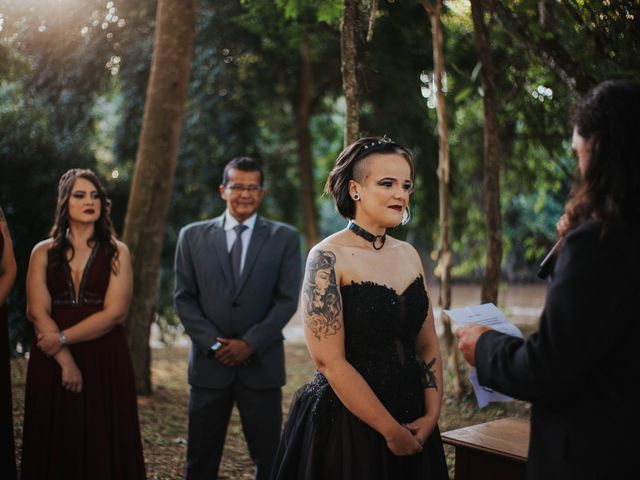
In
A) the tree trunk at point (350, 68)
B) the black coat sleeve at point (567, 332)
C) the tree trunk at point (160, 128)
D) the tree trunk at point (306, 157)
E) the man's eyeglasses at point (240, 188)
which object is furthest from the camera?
the tree trunk at point (306, 157)

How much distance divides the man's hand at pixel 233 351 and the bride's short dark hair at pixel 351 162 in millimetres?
1580

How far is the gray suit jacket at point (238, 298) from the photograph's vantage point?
4.28 m

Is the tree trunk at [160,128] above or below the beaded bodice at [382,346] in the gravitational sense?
above

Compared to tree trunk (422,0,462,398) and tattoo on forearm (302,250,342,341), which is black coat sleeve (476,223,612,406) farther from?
tree trunk (422,0,462,398)

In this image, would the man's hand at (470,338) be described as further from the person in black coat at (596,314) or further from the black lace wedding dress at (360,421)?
the black lace wedding dress at (360,421)

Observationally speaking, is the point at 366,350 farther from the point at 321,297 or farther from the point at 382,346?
the point at 321,297

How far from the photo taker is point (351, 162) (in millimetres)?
2863

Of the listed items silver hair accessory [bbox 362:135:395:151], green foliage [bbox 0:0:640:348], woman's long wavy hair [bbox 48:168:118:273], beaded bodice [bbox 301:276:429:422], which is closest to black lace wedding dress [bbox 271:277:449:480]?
beaded bodice [bbox 301:276:429:422]

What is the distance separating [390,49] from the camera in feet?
31.9

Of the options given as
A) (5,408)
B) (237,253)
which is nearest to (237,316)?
(237,253)

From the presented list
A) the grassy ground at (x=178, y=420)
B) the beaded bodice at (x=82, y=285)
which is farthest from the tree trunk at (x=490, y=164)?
the beaded bodice at (x=82, y=285)

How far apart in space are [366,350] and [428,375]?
1.13 ft

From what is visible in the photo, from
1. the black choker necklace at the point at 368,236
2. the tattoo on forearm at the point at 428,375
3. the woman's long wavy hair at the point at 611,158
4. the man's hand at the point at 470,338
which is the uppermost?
the woman's long wavy hair at the point at 611,158

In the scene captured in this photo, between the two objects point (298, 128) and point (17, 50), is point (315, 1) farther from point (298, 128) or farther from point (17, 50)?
point (298, 128)
